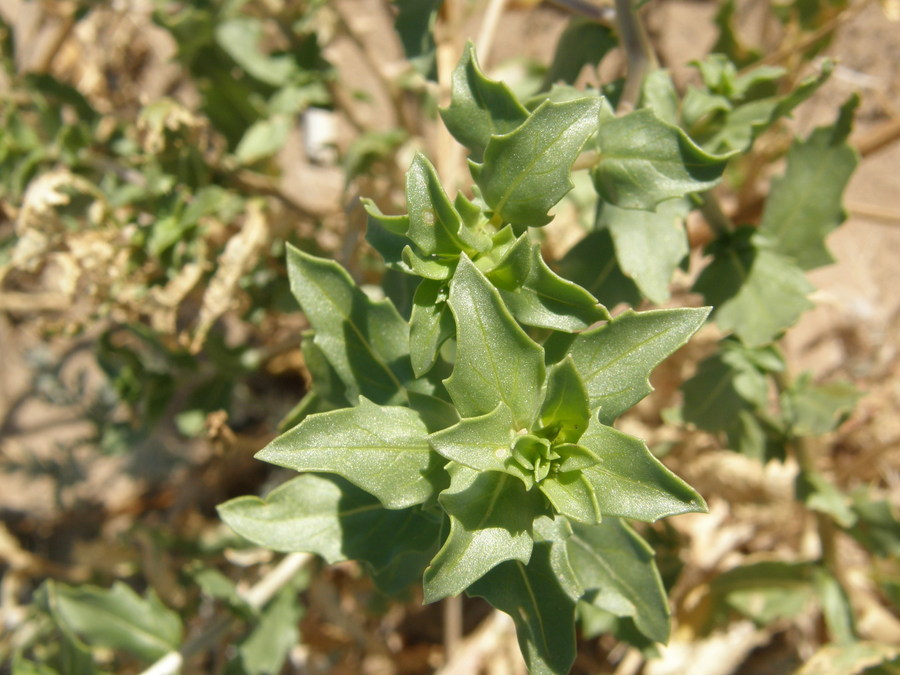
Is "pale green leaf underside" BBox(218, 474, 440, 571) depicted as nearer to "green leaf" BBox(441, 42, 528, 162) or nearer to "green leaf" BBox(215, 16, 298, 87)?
"green leaf" BBox(441, 42, 528, 162)

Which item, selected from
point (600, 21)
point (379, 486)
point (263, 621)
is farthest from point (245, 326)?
point (379, 486)

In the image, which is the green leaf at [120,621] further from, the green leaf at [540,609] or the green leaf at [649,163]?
the green leaf at [649,163]

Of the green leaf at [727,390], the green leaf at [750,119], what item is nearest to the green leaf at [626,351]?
the green leaf at [750,119]

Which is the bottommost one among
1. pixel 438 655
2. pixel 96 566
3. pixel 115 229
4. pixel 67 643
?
pixel 438 655

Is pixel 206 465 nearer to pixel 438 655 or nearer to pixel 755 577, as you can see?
pixel 438 655

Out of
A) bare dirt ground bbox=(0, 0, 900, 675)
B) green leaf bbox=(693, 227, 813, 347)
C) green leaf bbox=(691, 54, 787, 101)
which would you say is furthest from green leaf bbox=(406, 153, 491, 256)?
bare dirt ground bbox=(0, 0, 900, 675)

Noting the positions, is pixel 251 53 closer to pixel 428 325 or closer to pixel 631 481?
pixel 428 325
